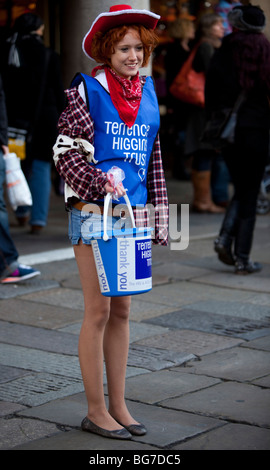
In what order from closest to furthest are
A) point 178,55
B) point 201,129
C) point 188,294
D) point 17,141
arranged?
point 188,294, point 17,141, point 201,129, point 178,55

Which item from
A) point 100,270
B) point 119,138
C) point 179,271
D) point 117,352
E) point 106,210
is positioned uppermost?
point 119,138

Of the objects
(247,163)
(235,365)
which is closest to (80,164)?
(235,365)

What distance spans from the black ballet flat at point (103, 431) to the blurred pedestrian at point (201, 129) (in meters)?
6.23

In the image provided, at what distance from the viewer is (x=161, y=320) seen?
597 centimetres

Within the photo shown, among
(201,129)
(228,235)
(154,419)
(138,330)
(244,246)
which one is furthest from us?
(201,129)

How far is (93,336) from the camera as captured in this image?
3.85m

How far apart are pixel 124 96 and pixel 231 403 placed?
1.57 metres

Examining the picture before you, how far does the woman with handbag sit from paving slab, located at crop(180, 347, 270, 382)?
7.19ft

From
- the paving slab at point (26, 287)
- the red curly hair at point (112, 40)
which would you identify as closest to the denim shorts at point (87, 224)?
the red curly hair at point (112, 40)

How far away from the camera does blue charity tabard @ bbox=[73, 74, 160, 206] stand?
379cm

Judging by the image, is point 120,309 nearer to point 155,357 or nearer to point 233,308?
point 155,357

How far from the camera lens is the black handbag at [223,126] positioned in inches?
282

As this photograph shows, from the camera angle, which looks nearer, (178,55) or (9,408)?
(9,408)
